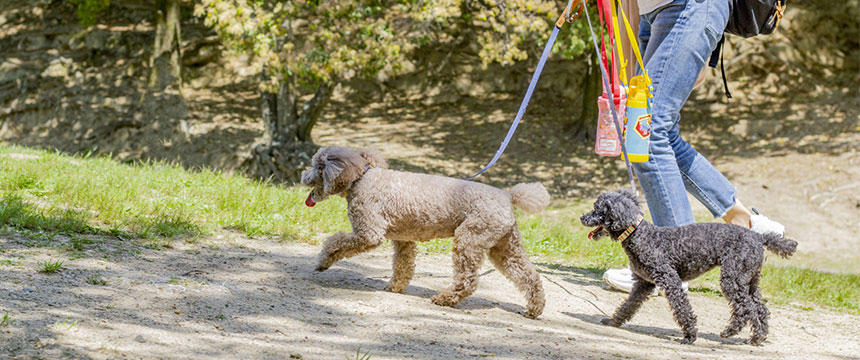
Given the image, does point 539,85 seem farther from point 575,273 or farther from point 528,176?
point 575,273

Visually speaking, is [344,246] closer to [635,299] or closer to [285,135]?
[635,299]

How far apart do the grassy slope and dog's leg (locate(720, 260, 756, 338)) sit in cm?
160

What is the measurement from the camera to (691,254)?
4074 mm

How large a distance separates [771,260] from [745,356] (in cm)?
493

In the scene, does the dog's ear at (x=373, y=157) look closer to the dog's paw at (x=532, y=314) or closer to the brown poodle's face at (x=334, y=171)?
the brown poodle's face at (x=334, y=171)

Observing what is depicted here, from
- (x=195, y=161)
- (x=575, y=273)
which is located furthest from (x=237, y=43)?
(x=575, y=273)

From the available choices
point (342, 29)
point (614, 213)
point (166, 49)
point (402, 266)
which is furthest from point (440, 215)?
point (166, 49)

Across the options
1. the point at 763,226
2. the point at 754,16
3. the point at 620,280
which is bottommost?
the point at 620,280

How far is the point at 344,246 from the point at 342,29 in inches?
286

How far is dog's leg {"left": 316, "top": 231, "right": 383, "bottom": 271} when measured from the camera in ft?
14.2

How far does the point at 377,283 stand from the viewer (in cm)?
485

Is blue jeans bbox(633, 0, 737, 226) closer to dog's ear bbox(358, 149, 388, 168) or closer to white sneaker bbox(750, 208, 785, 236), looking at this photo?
white sneaker bbox(750, 208, 785, 236)

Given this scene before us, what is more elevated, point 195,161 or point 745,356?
point 745,356

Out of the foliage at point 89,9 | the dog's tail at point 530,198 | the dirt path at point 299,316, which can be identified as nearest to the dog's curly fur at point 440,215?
the dog's tail at point 530,198
